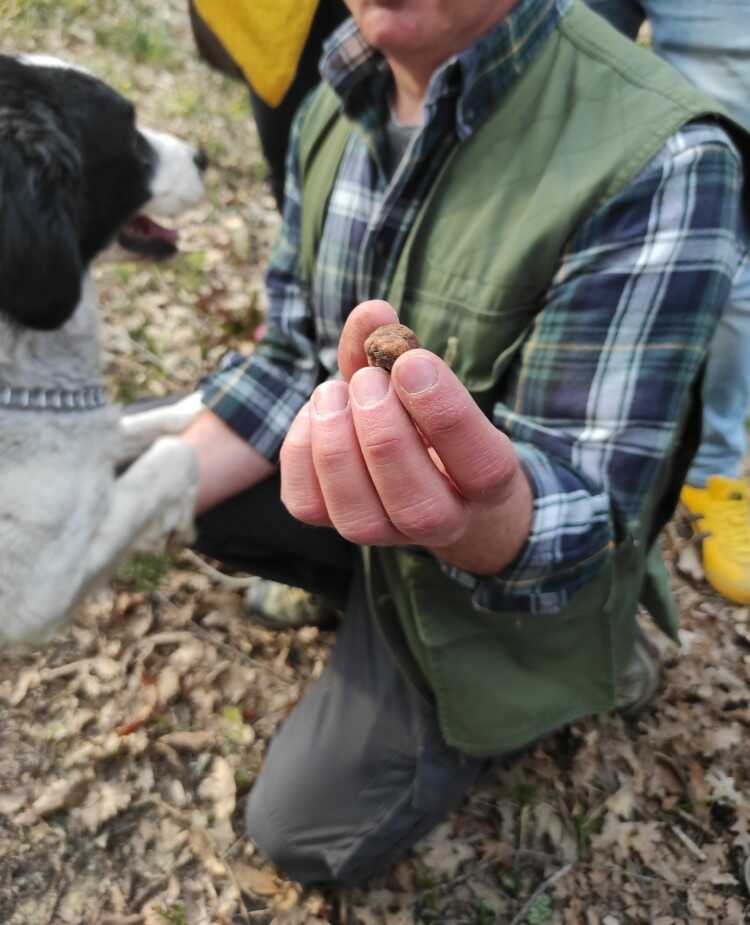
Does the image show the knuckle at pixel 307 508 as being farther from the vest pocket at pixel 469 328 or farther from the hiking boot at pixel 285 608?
the hiking boot at pixel 285 608

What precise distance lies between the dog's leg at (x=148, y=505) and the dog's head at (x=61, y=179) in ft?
1.44

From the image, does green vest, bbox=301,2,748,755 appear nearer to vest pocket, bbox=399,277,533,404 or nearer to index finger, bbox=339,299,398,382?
vest pocket, bbox=399,277,533,404

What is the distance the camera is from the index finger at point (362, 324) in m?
1.02

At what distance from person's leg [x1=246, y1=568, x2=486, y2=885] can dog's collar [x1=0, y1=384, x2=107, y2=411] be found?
1.03 meters

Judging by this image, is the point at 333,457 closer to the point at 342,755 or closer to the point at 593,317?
the point at 593,317

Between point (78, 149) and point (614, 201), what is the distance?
1.28 metres

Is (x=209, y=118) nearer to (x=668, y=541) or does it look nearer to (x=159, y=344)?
(x=159, y=344)

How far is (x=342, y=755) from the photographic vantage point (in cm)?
202

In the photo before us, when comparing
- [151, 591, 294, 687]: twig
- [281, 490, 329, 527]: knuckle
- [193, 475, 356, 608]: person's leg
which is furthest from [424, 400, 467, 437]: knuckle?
[151, 591, 294, 687]: twig

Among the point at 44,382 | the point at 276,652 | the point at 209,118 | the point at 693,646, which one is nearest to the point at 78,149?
the point at 44,382

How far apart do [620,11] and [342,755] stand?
2.40 m

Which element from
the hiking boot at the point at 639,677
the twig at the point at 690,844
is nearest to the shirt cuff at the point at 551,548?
the hiking boot at the point at 639,677

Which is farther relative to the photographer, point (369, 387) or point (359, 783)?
point (359, 783)

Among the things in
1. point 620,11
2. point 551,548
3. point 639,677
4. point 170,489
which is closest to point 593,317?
point 551,548
